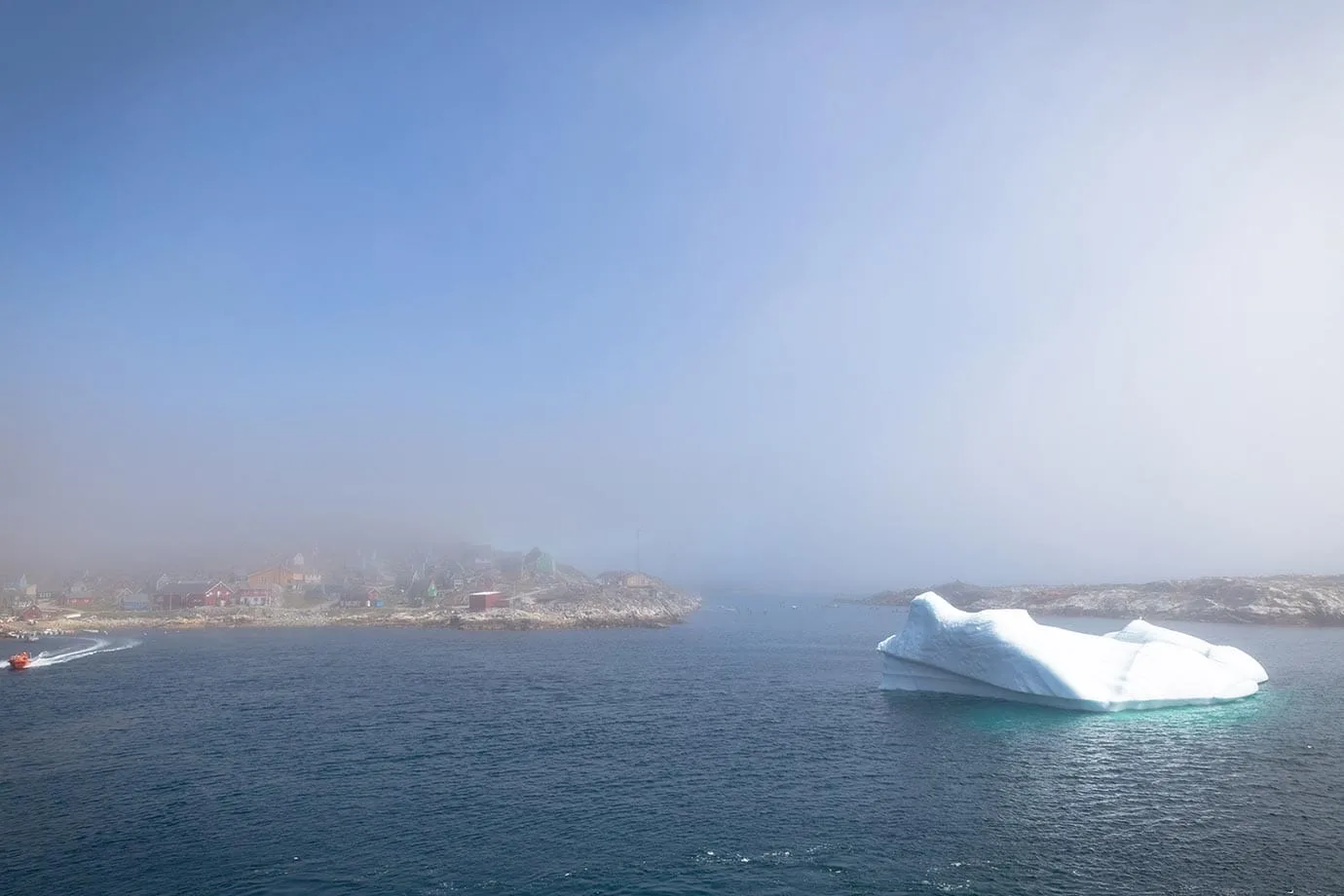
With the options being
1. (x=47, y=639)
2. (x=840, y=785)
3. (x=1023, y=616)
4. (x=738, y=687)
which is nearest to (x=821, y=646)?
(x=738, y=687)

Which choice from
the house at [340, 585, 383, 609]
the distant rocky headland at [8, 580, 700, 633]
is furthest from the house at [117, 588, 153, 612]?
the house at [340, 585, 383, 609]

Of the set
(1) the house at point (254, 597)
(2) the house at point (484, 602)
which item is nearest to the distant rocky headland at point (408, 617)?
(2) the house at point (484, 602)

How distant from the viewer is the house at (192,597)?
450 ft

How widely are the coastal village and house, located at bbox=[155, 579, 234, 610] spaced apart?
0.59 ft

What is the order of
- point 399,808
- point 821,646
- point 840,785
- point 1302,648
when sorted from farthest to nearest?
point 821,646
point 1302,648
point 840,785
point 399,808

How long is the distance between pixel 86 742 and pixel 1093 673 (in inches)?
2404

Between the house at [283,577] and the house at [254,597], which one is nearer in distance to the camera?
the house at [254,597]

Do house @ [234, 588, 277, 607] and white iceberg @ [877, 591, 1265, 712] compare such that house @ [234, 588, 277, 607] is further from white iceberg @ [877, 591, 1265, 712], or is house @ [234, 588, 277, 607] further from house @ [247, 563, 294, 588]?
white iceberg @ [877, 591, 1265, 712]

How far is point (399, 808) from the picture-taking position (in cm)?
3120

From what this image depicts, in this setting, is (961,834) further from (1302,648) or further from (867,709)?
(1302,648)

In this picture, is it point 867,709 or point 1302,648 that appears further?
point 1302,648

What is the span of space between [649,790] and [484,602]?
10490cm

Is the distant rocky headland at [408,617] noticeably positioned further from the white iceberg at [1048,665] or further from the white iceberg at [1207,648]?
the white iceberg at [1207,648]

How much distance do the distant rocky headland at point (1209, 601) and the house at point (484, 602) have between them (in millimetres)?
78606
